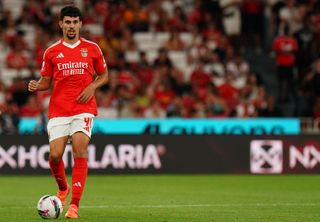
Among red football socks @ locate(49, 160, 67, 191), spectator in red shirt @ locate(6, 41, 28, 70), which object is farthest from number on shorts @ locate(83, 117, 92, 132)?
spectator in red shirt @ locate(6, 41, 28, 70)

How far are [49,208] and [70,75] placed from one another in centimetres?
154

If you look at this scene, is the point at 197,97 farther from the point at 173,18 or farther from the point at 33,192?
the point at 33,192

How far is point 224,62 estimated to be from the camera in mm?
25344

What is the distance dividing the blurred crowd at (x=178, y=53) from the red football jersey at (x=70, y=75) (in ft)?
33.2

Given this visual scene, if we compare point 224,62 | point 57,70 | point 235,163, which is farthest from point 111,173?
point 57,70

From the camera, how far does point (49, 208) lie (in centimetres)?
1082

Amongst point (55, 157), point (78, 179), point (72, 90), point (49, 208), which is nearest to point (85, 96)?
point (72, 90)

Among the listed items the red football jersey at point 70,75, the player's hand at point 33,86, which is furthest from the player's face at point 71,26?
the player's hand at point 33,86

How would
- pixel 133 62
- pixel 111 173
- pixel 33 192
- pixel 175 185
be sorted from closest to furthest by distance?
1. pixel 33 192
2. pixel 175 185
3. pixel 111 173
4. pixel 133 62

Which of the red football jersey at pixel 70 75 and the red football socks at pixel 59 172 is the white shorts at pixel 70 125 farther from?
the red football socks at pixel 59 172

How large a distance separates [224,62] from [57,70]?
14.1 meters

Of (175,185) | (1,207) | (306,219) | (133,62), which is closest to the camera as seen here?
(306,219)

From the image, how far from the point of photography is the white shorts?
11.3 m

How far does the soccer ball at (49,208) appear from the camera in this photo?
1082 centimetres
